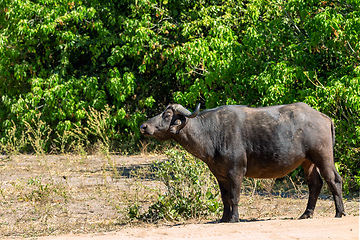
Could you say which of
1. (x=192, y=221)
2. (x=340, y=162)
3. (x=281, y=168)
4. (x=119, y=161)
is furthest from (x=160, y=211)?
(x=119, y=161)

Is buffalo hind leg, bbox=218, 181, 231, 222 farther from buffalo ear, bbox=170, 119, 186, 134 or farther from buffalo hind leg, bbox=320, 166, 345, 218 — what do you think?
buffalo hind leg, bbox=320, 166, 345, 218

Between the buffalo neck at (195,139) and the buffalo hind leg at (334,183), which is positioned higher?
the buffalo neck at (195,139)

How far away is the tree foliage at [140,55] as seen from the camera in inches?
431

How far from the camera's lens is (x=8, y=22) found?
16.4 meters

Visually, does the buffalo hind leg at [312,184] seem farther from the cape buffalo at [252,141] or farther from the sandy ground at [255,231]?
the sandy ground at [255,231]

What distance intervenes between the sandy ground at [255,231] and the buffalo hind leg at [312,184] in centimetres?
46

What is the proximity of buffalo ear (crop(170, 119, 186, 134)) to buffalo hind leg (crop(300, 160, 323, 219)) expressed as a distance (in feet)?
6.48

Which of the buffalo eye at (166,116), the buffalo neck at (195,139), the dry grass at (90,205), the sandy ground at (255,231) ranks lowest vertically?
the dry grass at (90,205)

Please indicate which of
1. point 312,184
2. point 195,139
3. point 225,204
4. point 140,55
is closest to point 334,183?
point 312,184

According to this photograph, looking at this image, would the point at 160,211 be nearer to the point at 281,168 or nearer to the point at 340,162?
the point at 281,168

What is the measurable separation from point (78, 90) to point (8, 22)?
134 inches

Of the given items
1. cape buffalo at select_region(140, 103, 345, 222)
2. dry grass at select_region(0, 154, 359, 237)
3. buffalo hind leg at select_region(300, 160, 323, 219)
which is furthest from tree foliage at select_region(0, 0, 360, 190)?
cape buffalo at select_region(140, 103, 345, 222)

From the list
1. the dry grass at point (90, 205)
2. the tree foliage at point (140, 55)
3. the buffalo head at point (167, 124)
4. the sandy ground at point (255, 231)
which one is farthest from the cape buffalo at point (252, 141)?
the tree foliage at point (140, 55)

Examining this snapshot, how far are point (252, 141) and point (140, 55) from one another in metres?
8.87
